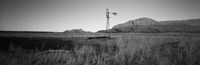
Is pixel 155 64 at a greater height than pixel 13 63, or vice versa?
pixel 13 63

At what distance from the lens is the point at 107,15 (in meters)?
14.8

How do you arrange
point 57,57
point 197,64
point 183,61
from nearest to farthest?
point 197,64 < point 183,61 < point 57,57

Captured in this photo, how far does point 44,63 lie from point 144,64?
138 inches

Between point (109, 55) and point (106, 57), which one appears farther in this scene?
point (109, 55)

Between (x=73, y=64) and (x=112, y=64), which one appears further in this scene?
(x=112, y=64)

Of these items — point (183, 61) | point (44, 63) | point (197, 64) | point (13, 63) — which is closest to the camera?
point (13, 63)

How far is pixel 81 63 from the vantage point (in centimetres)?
380

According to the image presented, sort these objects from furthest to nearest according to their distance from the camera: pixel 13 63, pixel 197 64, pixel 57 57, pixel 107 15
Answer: pixel 107 15 → pixel 57 57 → pixel 197 64 → pixel 13 63

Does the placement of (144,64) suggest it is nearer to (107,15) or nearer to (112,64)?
(112,64)

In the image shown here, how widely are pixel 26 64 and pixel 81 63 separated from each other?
Answer: 5.62 feet

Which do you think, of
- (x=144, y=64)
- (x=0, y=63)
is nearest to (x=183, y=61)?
(x=144, y=64)

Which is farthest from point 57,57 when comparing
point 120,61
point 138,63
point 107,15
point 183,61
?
point 107,15

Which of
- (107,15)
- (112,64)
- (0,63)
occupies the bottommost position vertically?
(112,64)

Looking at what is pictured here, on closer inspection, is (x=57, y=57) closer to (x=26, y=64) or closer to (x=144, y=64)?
(x=26, y=64)
